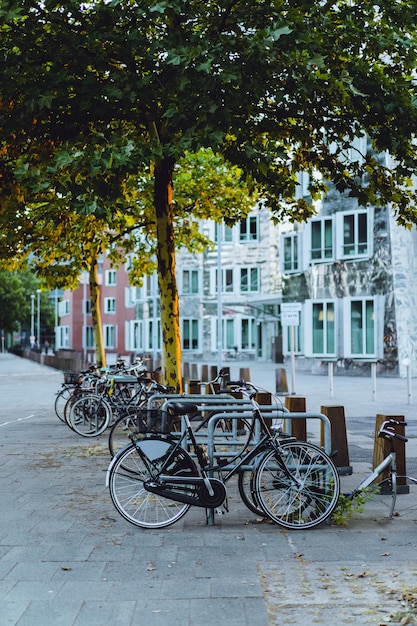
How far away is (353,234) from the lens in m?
36.9

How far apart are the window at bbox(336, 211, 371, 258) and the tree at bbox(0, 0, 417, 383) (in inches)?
943

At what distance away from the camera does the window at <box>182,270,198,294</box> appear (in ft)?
201

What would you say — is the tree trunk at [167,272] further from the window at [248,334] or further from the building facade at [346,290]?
the window at [248,334]

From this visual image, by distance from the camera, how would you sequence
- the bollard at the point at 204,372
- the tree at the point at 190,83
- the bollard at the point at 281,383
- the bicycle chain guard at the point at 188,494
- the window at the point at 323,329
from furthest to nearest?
the window at the point at 323,329 → the bollard at the point at 204,372 → the bollard at the point at 281,383 → the tree at the point at 190,83 → the bicycle chain guard at the point at 188,494

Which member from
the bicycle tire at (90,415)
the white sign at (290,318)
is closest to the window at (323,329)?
the white sign at (290,318)

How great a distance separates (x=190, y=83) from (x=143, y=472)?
4.67m

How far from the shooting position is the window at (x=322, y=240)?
38250 millimetres

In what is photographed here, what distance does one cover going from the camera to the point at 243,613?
16.4 ft

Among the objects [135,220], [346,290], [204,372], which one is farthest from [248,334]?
[135,220]

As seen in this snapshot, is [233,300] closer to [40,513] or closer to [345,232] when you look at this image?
[345,232]

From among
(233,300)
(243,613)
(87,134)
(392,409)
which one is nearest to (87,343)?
(233,300)

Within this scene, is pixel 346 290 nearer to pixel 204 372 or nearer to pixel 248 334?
pixel 204 372

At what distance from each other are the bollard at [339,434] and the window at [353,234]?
88.6ft

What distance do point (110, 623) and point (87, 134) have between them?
808cm
